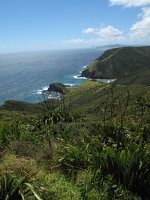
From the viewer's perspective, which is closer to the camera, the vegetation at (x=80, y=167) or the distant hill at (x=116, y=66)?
the vegetation at (x=80, y=167)

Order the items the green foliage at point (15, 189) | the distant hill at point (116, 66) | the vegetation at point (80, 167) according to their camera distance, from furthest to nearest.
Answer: the distant hill at point (116, 66) → the vegetation at point (80, 167) → the green foliage at point (15, 189)

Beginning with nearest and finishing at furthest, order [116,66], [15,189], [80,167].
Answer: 1. [15,189]
2. [80,167]
3. [116,66]

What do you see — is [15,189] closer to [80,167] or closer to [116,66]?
[80,167]

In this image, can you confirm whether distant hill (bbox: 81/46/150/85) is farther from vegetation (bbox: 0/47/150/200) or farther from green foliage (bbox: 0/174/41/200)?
green foliage (bbox: 0/174/41/200)

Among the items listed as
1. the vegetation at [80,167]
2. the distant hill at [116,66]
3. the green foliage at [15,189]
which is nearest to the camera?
the green foliage at [15,189]

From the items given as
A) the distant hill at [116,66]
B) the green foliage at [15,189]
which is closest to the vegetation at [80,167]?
the green foliage at [15,189]

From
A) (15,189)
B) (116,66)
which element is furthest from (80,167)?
(116,66)

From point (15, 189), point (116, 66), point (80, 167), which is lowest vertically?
point (116, 66)

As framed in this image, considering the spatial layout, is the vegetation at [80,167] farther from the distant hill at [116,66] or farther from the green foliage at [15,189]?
the distant hill at [116,66]

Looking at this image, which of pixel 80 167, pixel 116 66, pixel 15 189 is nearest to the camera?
pixel 15 189

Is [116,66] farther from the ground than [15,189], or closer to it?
closer to it

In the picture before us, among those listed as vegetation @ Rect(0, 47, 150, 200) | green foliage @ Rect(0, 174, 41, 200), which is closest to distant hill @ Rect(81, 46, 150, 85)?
vegetation @ Rect(0, 47, 150, 200)

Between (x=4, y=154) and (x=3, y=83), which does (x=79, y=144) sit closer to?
(x=4, y=154)
